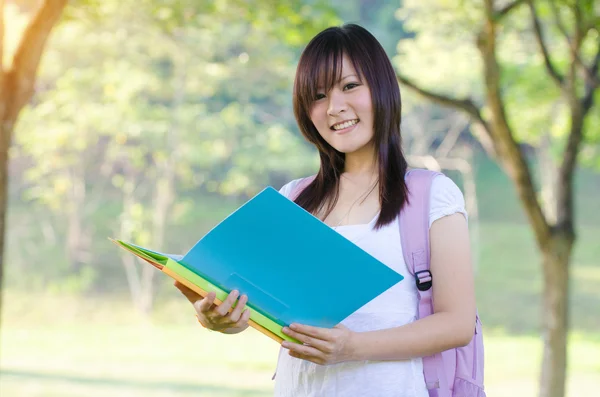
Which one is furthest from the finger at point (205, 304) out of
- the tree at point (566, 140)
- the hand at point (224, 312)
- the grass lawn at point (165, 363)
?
the grass lawn at point (165, 363)

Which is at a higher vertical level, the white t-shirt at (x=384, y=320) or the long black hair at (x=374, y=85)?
the long black hair at (x=374, y=85)

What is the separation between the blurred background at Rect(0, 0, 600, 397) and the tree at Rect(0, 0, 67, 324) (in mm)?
6244

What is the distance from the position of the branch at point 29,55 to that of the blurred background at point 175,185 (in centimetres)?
627

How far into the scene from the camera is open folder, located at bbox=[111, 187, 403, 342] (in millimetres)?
1282

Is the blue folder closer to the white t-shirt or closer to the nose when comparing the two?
the white t-shirt

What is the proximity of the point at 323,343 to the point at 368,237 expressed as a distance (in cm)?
22

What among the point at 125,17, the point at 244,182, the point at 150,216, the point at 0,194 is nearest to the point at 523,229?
the point at 244,182

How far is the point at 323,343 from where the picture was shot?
1323mm

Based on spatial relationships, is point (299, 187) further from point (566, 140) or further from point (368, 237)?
point (566, 140)

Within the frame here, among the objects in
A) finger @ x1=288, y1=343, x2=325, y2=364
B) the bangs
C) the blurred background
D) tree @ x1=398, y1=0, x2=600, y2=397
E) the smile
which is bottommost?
finger @ x1=288, y1=343, x2=325, y2=364

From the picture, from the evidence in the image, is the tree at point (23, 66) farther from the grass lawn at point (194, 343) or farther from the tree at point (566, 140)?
the grass lawn at point (194, 343)

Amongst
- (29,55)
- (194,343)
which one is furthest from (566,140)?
(194,343)

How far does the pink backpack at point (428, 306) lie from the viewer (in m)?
1.40

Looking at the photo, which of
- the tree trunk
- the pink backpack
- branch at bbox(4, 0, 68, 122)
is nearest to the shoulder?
the pink backpack
